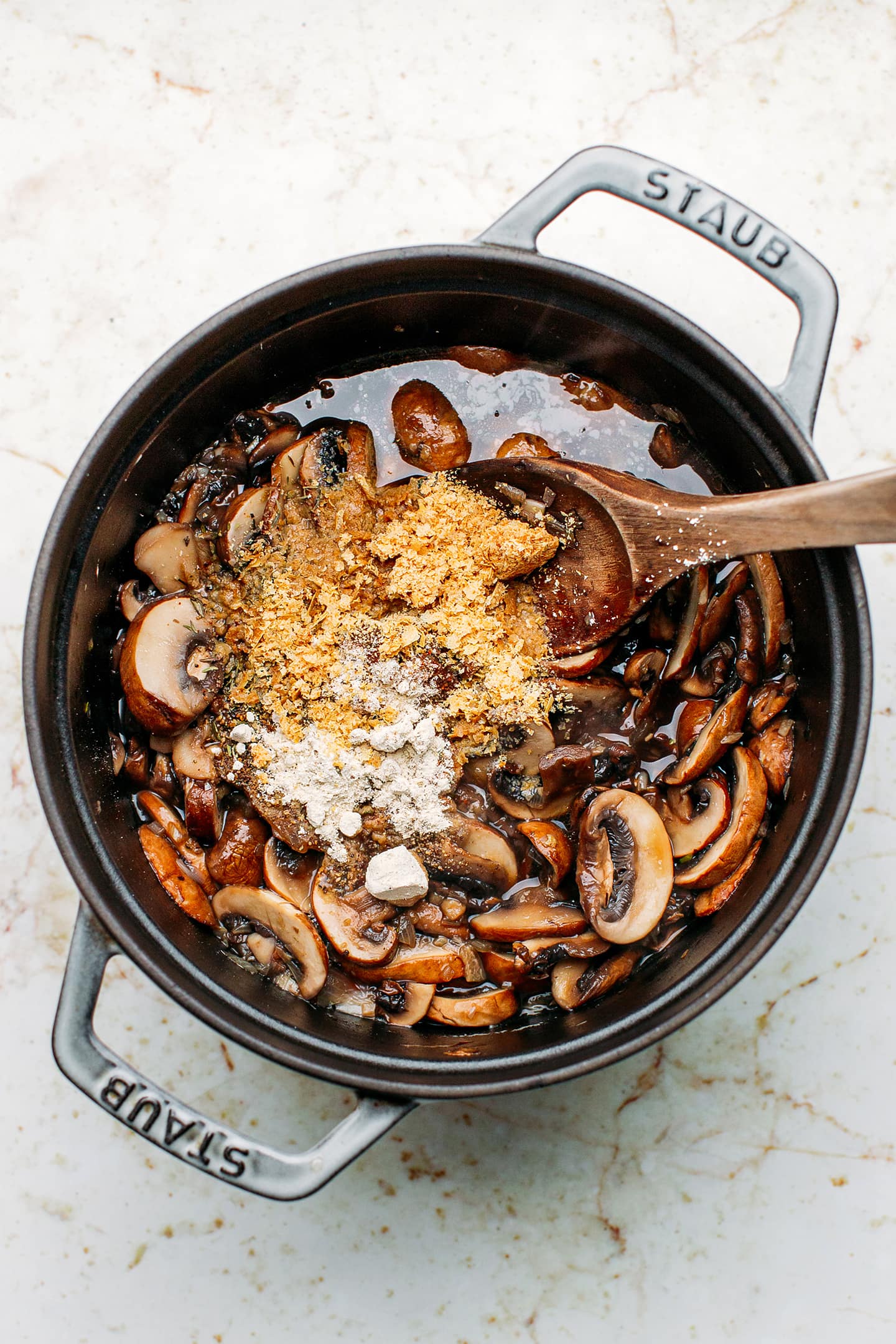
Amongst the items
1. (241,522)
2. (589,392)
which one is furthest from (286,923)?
(589,392)

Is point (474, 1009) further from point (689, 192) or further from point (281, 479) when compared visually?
point (689, 192)

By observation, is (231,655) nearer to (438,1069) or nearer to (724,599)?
(438,1069)

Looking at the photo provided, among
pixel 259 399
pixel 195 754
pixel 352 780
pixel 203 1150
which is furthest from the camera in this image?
pixel 259 399

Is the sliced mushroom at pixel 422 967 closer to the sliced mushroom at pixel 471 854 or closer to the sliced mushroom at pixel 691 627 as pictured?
the sliced mushroom at pixel 471 854

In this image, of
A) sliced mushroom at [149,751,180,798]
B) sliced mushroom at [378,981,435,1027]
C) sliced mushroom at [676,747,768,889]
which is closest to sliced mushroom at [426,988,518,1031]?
sliced mushroom at [378,981,435,1027]

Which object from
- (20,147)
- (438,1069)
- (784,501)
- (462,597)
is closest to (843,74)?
(784,501)

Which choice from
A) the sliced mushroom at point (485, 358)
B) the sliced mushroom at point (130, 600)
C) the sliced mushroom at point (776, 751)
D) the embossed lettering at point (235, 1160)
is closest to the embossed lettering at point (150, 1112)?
the embossed lettering at point (235, 1160)

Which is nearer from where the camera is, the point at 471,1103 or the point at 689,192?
the point at 689,192
